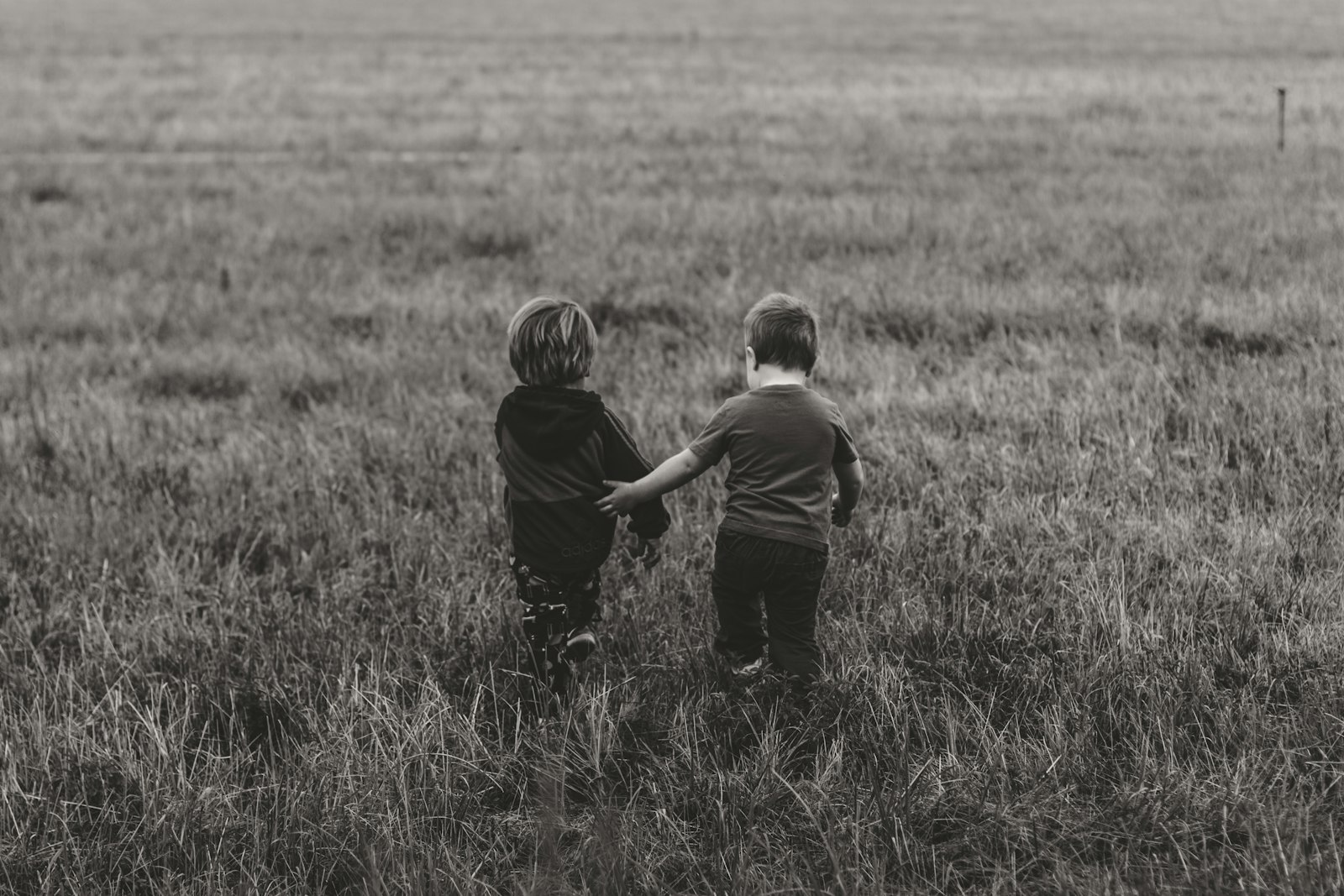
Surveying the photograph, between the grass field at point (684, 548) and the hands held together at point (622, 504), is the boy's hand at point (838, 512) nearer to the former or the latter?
the grass field at point (684, 548)

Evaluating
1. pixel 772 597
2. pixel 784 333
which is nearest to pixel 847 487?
pixel 772 597

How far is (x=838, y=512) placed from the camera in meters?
3.34

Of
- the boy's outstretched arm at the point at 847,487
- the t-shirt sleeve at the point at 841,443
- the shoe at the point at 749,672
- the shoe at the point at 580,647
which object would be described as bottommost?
the shoe at the point at 749,672

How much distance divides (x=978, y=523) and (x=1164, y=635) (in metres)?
0.91

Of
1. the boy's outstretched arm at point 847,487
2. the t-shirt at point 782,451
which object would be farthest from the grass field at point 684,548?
the t-shirt at point 782,451

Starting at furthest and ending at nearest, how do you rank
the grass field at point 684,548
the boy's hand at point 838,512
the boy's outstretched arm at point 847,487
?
1. the boy's hand at point 838,512
2. the boy's outstretched arm at point 847,487
3. the grass field at point 684,548

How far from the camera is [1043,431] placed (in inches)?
189

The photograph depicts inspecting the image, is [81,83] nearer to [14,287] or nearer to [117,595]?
[14,287]

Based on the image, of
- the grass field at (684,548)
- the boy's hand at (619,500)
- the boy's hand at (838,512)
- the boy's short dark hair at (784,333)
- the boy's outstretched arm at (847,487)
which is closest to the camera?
the grass field at (684,548)

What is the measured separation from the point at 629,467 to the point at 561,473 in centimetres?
21

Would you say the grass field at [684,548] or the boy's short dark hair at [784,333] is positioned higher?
the boy's short dark hair at [784,333]

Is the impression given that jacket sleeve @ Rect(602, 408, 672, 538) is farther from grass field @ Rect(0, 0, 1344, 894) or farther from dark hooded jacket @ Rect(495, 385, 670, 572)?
grass field @ Rect(0, 0, 1344, 894)

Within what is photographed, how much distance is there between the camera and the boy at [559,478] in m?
3.04

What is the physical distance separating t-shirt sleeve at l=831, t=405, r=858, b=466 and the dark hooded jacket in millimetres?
585
